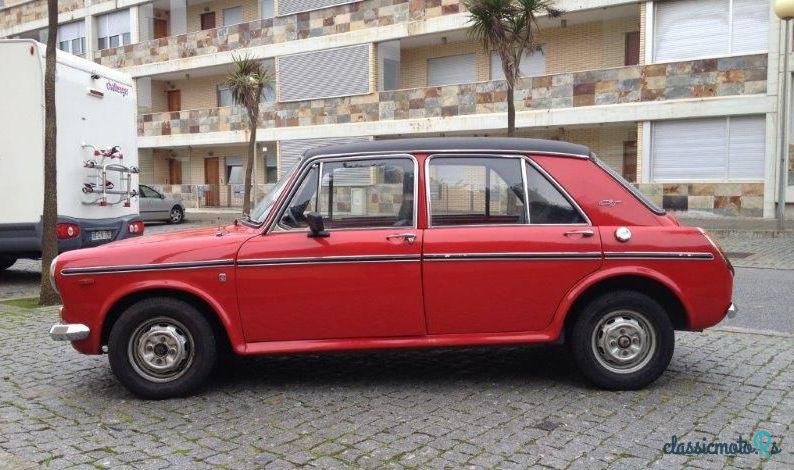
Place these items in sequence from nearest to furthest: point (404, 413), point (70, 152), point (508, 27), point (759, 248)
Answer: point (404, 413) < point (70, 152) < point (759, 248) < point (508, 27)

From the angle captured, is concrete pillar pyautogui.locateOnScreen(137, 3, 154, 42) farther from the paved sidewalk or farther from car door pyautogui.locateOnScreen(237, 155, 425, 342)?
car door pyautogui.locateOnScreen(237, 155, 425, 342)

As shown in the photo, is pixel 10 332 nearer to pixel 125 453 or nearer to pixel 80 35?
pixel 125 453

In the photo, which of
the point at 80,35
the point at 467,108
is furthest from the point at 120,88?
the point at 80,35

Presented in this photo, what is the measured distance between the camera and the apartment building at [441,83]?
20.0 metres

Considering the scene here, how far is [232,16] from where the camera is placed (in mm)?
32688

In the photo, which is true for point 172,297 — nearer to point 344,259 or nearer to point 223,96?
point 344,259

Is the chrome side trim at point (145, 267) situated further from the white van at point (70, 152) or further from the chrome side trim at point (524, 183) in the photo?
the white van at point (70, 152)

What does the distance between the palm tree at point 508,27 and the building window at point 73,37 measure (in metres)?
26.3

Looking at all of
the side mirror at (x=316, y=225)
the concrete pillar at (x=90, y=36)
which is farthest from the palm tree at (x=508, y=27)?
the concrete pillar at (x=90, y=36)

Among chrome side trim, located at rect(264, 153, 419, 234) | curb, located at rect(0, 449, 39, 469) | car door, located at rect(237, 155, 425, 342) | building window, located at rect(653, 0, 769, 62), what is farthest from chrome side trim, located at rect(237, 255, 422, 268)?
building window, located at rect(653, 0, 769, 62)

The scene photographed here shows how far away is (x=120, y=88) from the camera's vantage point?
11445mm

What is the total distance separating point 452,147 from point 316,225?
42.7 inches

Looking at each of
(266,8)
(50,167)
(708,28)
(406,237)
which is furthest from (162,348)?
(266,8)

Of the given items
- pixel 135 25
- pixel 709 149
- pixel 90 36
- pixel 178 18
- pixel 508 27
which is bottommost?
pixel 709 149
